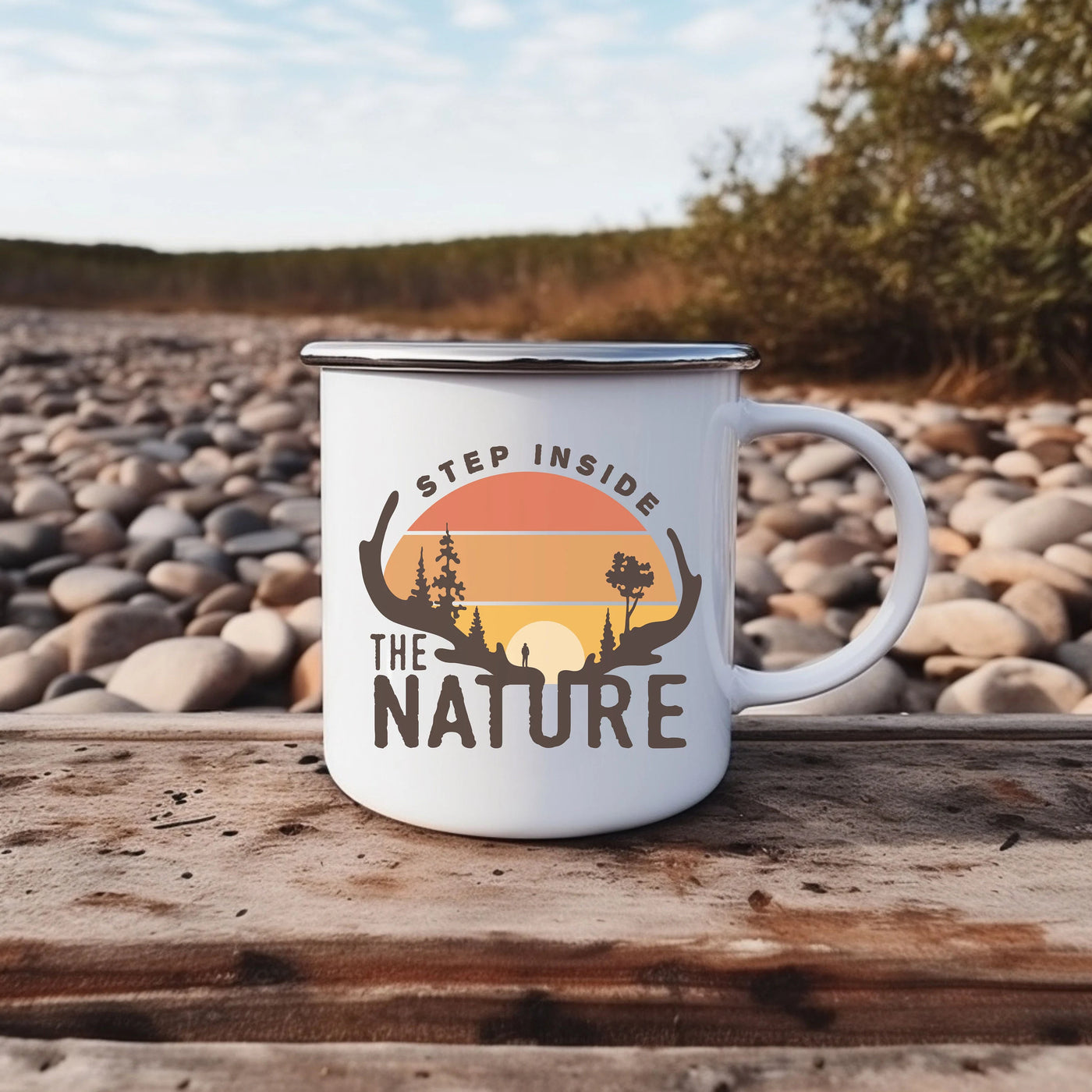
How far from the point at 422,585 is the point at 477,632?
5cm

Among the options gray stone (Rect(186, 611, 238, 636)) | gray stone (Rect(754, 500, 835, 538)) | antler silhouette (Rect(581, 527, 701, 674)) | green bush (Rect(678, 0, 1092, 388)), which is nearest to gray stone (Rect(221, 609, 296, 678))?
gray stone (Rect(186, 611, 238, 636))

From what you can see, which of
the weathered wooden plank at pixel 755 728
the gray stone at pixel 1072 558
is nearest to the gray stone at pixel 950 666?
the gray stone at pixel 1072 558

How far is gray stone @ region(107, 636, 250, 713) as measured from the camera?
1.60 m

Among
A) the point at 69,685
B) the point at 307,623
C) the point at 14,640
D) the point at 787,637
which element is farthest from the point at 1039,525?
the point at 14,640

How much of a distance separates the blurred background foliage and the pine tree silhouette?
3.54 m

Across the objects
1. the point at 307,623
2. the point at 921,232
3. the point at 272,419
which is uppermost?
the point at 921,232

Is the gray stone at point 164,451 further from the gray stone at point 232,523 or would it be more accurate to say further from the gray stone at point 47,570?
the gray stone at point 47,570

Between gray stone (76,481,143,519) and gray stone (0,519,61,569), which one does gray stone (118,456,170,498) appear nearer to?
A: gray stone (76,481,143,519)

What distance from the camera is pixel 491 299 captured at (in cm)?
1153

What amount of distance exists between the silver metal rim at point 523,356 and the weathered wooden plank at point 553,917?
0.32 m

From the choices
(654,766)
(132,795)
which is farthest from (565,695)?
(132,795)

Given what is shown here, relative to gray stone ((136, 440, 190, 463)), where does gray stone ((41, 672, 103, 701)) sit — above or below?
below

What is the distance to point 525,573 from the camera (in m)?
0.75

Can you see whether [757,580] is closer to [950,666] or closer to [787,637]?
[787,637]
